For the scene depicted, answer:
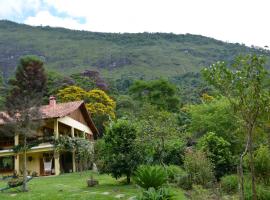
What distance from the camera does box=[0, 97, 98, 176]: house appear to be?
3444 cm

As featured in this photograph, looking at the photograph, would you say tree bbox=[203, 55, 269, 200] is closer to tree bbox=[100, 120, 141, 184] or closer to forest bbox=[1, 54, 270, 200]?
forest bbox=[1, 54, 270, 200]

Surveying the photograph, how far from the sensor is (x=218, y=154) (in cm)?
2052

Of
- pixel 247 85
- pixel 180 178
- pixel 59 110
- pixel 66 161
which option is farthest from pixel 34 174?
pixel 247 85

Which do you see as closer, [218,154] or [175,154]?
[218,154]

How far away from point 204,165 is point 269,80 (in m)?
5.37

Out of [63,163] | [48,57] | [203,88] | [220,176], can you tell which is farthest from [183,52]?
[220,176]

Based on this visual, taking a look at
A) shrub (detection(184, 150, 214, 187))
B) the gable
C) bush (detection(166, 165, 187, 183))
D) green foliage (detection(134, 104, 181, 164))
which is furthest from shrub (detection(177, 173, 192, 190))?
the gable

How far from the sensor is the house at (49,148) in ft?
113

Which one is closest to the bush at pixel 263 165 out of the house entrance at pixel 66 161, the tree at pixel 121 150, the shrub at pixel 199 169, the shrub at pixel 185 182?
the shrub at pixel 199 169

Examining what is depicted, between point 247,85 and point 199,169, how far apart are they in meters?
5.60

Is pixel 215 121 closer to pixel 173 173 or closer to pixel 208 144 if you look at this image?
pixel 208 144

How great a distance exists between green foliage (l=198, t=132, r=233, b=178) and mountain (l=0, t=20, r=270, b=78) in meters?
80.6

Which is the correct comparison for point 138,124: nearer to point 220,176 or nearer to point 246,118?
point 220,176

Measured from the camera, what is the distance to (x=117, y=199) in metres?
15.2
